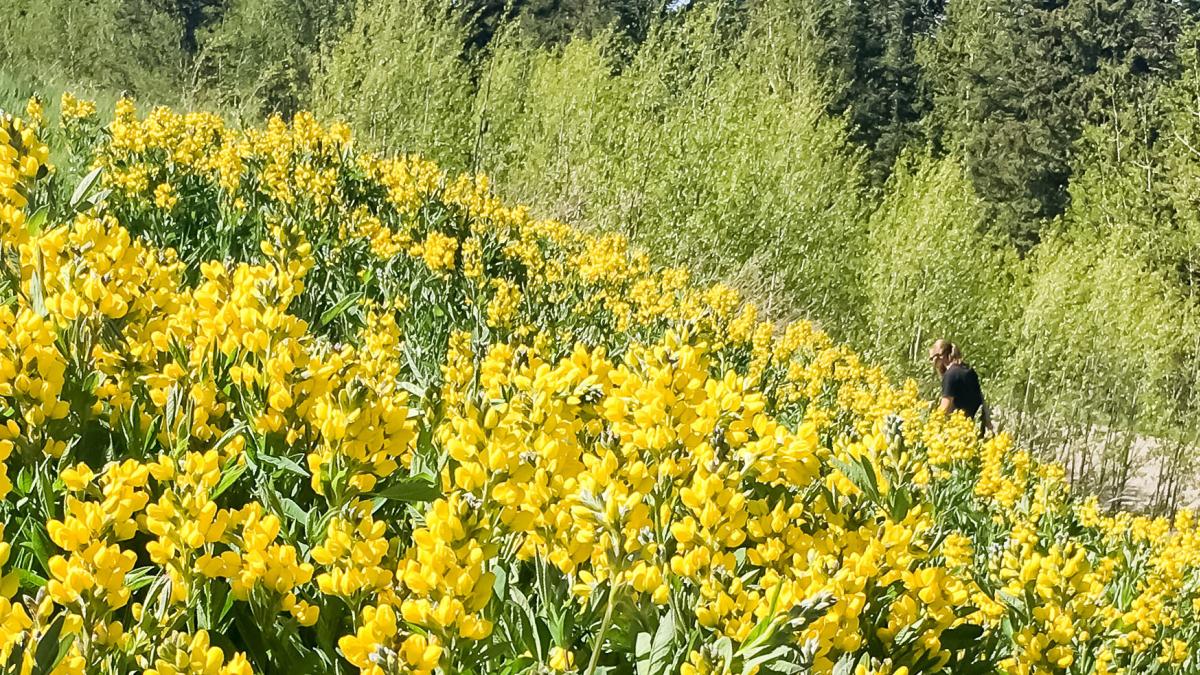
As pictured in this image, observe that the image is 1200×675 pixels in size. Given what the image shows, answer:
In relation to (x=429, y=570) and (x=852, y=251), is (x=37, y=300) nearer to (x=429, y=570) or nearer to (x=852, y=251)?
(x=429, y=570)

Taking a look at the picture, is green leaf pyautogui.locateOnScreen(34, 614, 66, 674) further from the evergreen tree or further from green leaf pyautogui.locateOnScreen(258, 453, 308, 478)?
the evergreen tree

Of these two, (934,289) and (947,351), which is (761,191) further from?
(947,351)

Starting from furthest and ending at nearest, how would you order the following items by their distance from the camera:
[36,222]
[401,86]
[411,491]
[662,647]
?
[401,86] → [36,222] → [411,491] → [662,647]

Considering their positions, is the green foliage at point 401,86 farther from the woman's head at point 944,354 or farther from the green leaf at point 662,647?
the green leaf at point 662,647

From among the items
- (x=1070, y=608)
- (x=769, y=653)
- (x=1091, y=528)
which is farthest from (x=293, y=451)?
(x=1091, y=528)

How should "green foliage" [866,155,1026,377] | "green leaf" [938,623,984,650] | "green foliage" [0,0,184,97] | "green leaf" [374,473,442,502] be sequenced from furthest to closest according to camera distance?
"green foliage" [0,0,184,97], "green foliage" [866,155,1026,377], "green leaf" [938,623,984,650], "green leaf" [374,473,442,502]

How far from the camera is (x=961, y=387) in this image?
27.4 feet

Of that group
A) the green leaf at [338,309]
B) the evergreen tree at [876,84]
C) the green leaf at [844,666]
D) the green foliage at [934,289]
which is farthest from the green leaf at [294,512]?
the evergreen tree at [876,84]

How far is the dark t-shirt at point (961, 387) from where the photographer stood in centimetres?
831

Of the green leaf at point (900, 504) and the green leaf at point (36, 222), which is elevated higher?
the green leaf at point (36, 222)

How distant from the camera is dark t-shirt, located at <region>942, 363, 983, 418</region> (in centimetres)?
831

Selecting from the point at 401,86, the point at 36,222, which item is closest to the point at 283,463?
the point at 36,222

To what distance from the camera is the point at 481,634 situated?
1049 millimetres

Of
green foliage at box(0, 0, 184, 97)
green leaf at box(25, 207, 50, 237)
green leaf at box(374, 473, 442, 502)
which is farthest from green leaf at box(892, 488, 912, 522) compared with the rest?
green foliage at box(0, 0, 184, 97)
